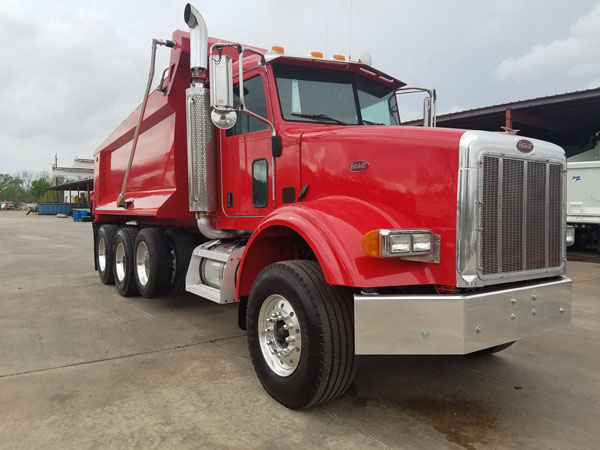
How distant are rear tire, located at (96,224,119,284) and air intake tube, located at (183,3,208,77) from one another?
14.0ft

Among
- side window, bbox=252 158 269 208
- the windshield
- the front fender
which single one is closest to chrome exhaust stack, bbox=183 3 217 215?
side window, bbox=252 158 269 208

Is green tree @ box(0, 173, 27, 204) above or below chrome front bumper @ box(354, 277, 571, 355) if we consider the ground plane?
above

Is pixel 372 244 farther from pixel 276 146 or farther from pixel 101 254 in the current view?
pixel 101 254

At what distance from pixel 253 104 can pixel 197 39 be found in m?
0.81

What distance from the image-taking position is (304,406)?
3.01 meters

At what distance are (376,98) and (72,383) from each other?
3549 mm

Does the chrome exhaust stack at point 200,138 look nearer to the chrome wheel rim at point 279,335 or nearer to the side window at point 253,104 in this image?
the side window at point 253,104

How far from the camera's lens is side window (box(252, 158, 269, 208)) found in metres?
4.17

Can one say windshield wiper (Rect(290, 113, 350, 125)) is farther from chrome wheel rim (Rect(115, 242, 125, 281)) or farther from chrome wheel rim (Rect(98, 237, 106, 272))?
chrome wheel rim (Rect(98, 237, 106, 272))

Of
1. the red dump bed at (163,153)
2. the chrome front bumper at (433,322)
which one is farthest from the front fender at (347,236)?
the red dump bed at (163,153)

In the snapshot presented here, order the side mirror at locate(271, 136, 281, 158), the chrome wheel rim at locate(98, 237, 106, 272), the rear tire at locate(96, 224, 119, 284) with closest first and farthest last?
the side mirror at locate(271, 136, 281, 158), the rear tire at locate(96, 224, 119, 284), the chrome wheel rim at locate(98, 237, 106, 272)

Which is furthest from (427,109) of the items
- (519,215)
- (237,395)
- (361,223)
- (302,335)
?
(237,395)

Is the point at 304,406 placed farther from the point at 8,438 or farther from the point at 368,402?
the point at 8,438

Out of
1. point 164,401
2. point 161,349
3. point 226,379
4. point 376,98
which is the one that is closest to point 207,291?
point 161,349
